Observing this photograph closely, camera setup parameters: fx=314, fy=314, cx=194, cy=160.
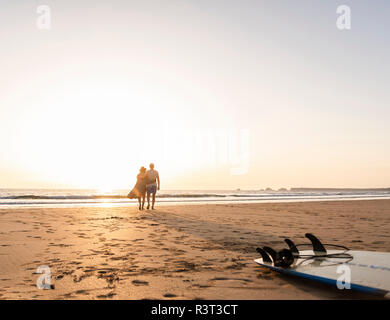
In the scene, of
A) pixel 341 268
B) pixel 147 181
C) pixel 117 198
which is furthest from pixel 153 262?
pixel 117 198

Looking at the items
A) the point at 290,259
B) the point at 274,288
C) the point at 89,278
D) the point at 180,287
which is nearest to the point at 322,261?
the point at 290,259

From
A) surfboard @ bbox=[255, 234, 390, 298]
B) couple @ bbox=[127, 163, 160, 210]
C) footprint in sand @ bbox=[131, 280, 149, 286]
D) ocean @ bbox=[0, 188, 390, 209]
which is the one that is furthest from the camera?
ocean @ bbox=[0, 188, 390, 209]

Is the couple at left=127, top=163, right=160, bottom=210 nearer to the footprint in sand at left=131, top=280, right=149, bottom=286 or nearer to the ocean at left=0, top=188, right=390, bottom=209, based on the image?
the ocean at left=0, top=188, right=390, bottom=209

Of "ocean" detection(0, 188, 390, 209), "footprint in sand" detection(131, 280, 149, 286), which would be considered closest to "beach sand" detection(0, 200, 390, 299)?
"footprint in sand" detection(131, 280, 149, 286)

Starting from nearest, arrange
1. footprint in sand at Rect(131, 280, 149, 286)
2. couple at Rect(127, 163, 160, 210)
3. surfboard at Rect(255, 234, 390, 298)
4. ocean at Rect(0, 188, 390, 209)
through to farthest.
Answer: surfboard at Rect(255, 234, 390, 298) → footprint in sand at Rect(131, 280, 149, 286) → couple at Rect(127, 163, 160, 210) → ocean at Rect(0, 188, 390, 209)

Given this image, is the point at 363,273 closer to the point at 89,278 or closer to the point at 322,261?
the point at 322,261

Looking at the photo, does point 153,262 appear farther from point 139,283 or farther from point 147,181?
point 147,181

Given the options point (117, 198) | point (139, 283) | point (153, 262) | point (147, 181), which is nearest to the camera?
point (139, 283)

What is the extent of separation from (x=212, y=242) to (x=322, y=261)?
2.42 m

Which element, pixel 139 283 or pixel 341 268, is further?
pixel 341 268

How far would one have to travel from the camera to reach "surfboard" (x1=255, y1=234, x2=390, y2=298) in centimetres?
311

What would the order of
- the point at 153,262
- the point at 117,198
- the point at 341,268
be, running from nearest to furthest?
the point at 341,268, the point at 153,262, the point at 117,198

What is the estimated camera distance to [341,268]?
3.68m
